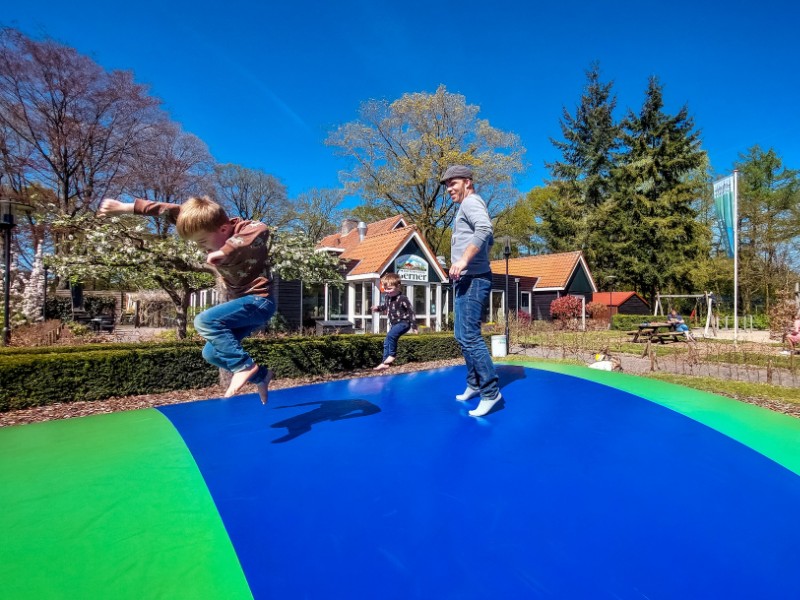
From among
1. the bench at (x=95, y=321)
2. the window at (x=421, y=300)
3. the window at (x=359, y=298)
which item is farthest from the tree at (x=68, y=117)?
the window at (x=421, y=300)

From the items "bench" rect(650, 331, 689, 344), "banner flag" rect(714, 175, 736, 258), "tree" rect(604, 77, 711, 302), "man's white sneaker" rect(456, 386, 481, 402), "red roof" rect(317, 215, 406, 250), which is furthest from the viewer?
"tree" rect(604, 77, 711, 302)

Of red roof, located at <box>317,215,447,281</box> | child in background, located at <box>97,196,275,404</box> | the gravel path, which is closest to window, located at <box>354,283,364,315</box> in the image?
red roof, located at <box>317,215,447,281</box>

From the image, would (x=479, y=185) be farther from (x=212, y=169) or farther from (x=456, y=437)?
(x=456, y=437)

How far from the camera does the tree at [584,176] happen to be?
28.4 m

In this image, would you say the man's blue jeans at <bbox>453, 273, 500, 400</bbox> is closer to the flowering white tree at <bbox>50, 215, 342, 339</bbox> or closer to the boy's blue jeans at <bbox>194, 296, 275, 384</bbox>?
the boy's blue jeans at <bbox>194, 296, 275, 384</bbox>

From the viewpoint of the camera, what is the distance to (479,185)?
21.7m

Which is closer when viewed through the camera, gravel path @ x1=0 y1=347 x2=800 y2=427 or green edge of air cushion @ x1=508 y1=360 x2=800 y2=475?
green edge of air cushion @ x1=508 y1=360 x2=800 y2=475

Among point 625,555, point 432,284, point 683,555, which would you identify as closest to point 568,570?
point 625,555

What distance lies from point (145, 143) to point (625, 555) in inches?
850

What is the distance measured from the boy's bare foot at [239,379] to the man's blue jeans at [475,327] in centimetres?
137

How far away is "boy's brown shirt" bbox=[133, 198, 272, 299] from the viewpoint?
238 centimetres

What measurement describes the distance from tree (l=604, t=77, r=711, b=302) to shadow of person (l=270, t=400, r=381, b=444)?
27.6m

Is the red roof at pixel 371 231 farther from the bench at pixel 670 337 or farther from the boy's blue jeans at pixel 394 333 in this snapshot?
the boy's blue jeans at pixel 394 333

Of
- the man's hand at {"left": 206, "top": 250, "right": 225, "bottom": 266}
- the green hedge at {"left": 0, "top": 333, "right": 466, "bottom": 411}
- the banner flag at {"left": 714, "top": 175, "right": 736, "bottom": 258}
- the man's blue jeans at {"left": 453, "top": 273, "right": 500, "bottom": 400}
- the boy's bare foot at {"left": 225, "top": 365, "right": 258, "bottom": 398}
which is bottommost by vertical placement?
the green hedge at {"left": 0, "top": 333, "right": 466, "bottom": 411}
